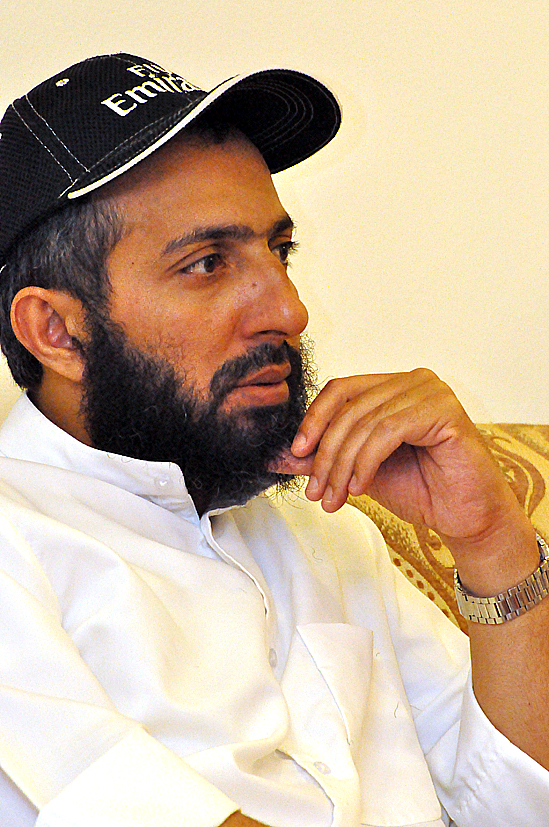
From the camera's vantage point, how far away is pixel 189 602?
1.10 m

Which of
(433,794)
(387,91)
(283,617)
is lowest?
(433,794)

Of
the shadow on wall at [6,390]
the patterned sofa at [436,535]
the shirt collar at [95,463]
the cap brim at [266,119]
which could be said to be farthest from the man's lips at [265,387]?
the shadow on wall at [6,390]

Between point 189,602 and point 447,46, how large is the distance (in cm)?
146

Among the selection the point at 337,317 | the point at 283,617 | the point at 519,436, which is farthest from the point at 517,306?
the point at 283,617

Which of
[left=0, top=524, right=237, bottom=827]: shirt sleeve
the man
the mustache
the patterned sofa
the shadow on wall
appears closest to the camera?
[left=0, top=524, right=237, bottom=827]: shirt sleeve

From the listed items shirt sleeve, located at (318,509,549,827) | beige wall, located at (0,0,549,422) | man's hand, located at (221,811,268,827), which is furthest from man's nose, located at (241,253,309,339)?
beige wall, located at (0,0,549,422)

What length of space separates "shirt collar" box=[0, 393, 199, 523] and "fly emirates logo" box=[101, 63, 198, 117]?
416mm

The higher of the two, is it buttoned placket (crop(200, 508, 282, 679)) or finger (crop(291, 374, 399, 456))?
finger (crop(291, 374, 399, 456))

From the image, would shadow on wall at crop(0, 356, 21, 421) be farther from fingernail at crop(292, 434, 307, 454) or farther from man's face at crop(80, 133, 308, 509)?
fingernail at crop(292, 434, 307, 454)

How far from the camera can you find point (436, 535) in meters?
1.50

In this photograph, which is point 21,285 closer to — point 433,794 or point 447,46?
point 433,794

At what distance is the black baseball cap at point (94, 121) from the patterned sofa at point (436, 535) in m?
0.69

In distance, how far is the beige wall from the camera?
1974mm

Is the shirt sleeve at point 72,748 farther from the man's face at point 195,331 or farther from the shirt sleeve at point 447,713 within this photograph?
the shirt sleeve at point 447,713
